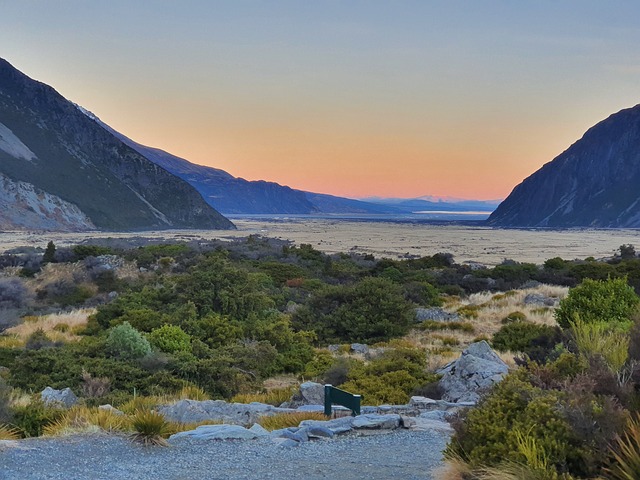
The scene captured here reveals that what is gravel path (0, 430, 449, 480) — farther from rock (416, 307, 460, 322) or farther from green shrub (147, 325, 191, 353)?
rock (416, 307, 460, 322)

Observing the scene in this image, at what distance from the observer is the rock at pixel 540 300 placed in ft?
78.6

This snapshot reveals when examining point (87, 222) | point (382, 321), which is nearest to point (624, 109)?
point (87, 222)

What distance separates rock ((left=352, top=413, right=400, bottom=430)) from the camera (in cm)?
784

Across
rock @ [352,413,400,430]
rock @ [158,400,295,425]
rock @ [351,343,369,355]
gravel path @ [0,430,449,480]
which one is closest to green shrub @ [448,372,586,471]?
gravel path @ [0,430,449,480]

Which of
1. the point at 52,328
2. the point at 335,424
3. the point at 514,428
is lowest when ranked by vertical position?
the point at 52,328

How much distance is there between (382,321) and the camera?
18797 millimetres

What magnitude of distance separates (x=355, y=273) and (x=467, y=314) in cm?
1287

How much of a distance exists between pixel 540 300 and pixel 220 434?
65.0ft

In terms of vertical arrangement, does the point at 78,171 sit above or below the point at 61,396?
above

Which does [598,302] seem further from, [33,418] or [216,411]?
[33,418]

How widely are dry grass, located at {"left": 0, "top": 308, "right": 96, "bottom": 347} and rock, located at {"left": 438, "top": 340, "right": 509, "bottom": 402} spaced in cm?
1111

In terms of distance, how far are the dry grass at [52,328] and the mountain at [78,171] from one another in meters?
85.2

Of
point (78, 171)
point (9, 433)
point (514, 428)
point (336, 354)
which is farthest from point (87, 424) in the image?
point (78, 171)

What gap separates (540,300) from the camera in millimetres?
24672
